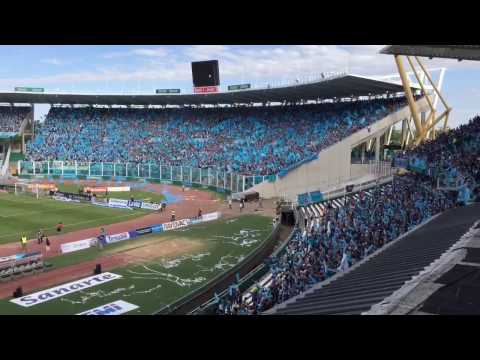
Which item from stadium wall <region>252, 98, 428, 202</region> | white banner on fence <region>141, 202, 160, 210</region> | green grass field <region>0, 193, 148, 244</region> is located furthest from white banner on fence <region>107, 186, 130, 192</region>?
stadium wall <region>252, 98, 428, 202</region>

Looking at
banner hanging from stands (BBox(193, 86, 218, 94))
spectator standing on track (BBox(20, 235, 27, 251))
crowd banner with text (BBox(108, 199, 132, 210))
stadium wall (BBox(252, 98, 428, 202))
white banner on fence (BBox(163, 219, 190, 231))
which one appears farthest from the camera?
banner hanging from stands (BBox(193, 86, 218, 94))

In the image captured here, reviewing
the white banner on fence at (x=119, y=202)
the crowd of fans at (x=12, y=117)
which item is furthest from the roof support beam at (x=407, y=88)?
the crowd of fans at (x=12, y=117)

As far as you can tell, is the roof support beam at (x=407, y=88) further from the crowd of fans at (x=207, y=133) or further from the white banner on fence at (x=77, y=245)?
the white banner on fence at (x=77, y=245)

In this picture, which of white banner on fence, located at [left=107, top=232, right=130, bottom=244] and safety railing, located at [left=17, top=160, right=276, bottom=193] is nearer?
white banner on fence, located at [left=107, top=232, right=130, bottom=244]

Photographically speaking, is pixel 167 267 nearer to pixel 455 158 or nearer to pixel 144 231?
pixel 144 231

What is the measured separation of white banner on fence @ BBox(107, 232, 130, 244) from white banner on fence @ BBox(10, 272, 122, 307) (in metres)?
6.12

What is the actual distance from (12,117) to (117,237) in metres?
55.3

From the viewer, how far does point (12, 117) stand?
73375 mm

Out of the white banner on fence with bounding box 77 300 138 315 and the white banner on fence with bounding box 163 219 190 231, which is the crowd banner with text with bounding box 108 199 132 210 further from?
the white banner on fence with bounding box 77 300 138 315

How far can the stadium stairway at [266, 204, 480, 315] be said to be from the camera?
854 centimetres

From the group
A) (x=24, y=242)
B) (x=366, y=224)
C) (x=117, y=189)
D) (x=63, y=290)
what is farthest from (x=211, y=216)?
(x=117, y=189)

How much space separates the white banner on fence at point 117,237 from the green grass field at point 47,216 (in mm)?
5460

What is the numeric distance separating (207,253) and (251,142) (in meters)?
32.5
